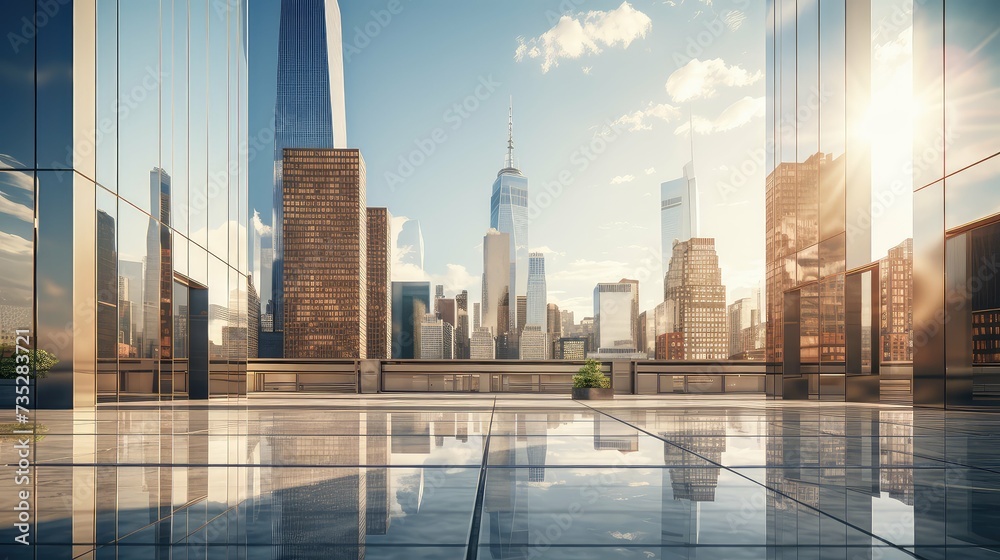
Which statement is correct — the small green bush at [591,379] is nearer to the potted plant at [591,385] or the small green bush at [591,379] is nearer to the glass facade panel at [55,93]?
the potted plant at [591,385]

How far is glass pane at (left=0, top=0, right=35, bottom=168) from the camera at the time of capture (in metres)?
12.9

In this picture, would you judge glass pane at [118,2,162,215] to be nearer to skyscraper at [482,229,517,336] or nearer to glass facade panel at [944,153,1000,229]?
glass facade panel at [944,153,1000,229]

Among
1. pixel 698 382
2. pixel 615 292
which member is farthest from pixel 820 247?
pixel 615 292

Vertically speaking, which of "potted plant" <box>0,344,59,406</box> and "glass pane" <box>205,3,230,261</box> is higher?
"glass pane" <box>205,3,230,261</box>

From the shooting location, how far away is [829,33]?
65.2 feet

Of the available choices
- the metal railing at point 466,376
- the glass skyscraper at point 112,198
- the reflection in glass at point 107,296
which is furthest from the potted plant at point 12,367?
the metal railing at point 466,376

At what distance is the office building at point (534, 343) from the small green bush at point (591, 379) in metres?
128

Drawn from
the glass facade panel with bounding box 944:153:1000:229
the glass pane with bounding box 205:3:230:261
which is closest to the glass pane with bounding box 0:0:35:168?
the glass pane with bounding box 205:3:230:261

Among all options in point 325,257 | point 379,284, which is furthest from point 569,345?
point 379,284

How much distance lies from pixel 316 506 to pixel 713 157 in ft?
216

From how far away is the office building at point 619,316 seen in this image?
137000 millimetres

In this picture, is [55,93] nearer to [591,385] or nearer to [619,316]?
[591,385]

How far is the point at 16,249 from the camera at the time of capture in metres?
12.9

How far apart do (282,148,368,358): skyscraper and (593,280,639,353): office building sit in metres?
59.0
